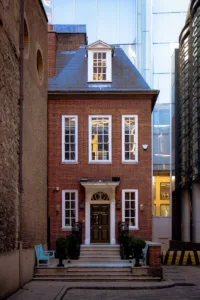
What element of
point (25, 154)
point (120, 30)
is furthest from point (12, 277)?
point (120, 30)

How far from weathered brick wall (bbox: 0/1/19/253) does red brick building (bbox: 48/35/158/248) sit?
7945mm

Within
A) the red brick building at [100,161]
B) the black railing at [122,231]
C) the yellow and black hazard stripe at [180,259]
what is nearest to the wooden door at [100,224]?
the red brick building at [100,161]

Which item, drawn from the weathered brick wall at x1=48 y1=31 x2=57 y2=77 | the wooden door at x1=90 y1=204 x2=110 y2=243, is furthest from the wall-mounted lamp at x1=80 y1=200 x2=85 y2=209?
the weathered brick wall at x1=48 y1=31 x2=57 y2=77

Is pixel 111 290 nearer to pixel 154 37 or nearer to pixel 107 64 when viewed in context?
pixel 107 64

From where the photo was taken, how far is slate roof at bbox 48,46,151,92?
84.9ft

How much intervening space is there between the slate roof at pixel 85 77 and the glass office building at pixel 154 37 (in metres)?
15.2

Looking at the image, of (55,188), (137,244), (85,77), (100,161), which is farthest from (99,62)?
(137,244)

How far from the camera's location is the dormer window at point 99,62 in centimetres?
2647

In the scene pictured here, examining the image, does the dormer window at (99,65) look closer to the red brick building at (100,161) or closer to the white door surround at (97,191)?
the red brick building at (100,161)

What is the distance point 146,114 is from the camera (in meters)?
25.4

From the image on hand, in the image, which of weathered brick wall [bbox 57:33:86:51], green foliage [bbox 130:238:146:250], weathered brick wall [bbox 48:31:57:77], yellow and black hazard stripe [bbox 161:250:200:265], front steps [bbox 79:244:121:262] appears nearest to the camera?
green foliage [bbox 130:238:146:250]

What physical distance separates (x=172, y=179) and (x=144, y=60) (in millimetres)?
9593

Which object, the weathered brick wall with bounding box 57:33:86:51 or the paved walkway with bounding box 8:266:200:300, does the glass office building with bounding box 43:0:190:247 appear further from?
the paved walkway with bounding box 8:266:200:300

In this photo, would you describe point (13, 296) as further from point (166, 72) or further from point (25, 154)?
point (166, 72)
